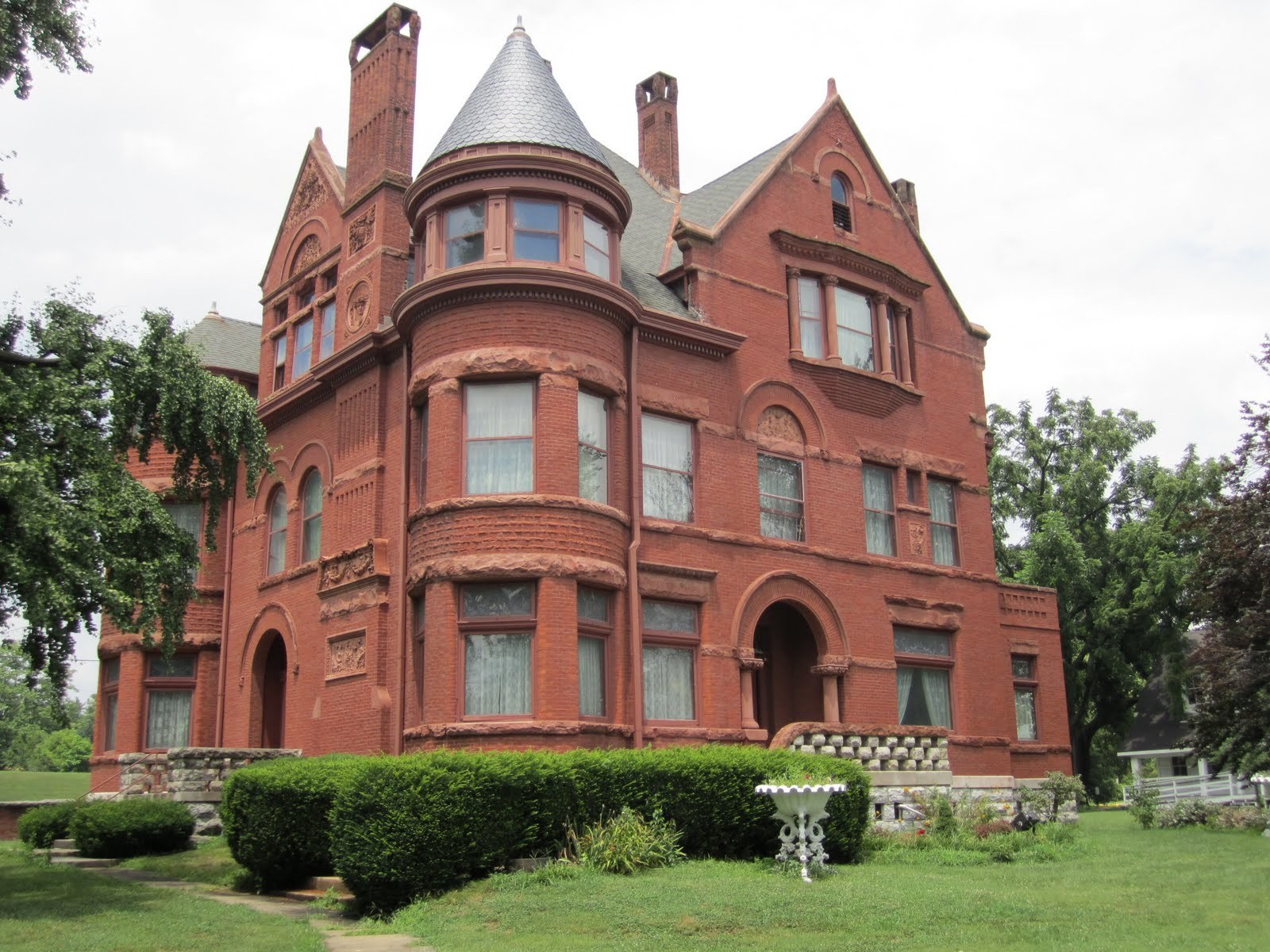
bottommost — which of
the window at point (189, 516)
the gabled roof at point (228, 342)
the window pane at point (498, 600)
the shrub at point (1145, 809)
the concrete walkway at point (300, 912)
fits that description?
the concrete walkway at point (300, 912)

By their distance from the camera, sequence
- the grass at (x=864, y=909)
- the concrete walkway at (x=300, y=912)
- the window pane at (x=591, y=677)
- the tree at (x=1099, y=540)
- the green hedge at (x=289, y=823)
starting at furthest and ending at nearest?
the tree at (x=1099, y=540)
the window pane at (x=591, y=677)
the green hedge at (x=289, y=823)
the concrete walkway at (x=300, y=912)
the grass at (x=864, y=909)

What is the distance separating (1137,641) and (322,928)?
39.8 meters

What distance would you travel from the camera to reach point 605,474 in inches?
810

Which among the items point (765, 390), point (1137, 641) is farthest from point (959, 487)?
point (1137, 641)

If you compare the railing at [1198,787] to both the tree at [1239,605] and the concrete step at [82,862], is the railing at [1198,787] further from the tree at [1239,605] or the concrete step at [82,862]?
the concrete step at [82,862]

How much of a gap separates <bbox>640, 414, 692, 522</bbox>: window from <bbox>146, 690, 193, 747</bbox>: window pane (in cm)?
1222

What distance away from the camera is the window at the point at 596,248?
21.2m

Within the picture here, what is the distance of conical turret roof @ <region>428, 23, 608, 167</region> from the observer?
2089cm

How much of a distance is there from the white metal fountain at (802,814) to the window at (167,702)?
1585 centimetres

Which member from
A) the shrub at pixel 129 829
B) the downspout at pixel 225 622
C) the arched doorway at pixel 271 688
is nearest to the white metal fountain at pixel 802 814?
the shrub at pixel 129 829

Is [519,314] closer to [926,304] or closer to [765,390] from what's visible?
[765,390]

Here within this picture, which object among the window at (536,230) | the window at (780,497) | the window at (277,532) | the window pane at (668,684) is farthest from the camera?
the window at (277,532)

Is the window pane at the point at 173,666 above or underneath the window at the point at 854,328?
underneath

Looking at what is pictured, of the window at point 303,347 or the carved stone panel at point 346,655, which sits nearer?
the carved stone panel at point 346,655
